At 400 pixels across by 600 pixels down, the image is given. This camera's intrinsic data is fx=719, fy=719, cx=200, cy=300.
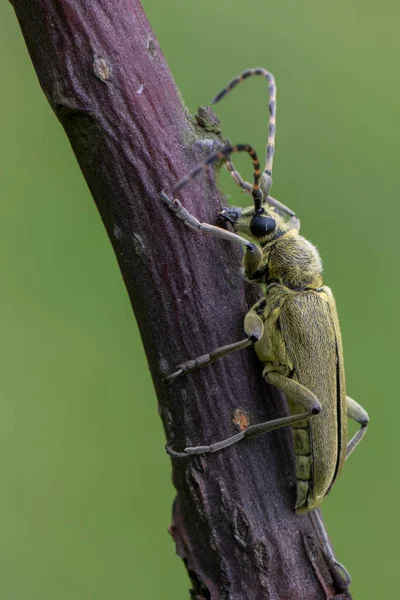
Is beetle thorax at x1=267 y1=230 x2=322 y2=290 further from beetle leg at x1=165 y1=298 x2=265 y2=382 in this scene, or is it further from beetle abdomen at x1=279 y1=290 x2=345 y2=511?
beetle leg at x1=165 y1=298 x2=265 y2=382

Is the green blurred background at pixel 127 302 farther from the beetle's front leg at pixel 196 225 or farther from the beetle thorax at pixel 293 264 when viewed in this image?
the beetle's front leg at pixel 196 225

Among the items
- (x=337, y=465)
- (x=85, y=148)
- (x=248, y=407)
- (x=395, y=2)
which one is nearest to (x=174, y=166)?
(x=85, y=148)

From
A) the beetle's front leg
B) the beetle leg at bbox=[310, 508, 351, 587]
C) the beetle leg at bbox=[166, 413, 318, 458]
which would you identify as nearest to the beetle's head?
the beetle's front leg

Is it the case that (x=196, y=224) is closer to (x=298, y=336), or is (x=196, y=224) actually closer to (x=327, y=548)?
(x=298, y=336)

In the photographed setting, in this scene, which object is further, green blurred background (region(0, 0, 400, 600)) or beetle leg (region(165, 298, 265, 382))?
green blurred background (region(0, 0, 400, 600))

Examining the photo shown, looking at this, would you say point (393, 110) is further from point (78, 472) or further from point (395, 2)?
point (78, 472)

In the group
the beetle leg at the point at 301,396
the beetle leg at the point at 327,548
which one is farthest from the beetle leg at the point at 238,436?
the beetle leg at the point at 327,548

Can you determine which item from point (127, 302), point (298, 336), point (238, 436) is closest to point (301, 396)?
point (298, 336)
